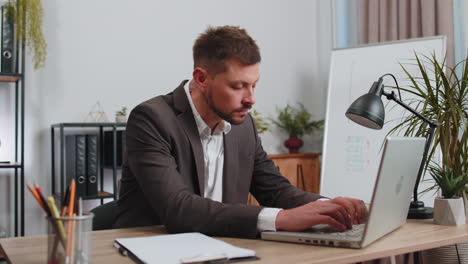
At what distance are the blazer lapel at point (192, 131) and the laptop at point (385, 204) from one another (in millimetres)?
419

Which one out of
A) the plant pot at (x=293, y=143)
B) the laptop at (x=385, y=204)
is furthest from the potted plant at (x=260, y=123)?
the laptop at (x=385, y=204)

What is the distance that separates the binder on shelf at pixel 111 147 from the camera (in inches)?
124

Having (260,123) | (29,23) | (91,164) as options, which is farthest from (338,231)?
(260,123)

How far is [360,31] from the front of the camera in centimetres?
386

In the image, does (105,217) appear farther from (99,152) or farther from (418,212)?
(99,152)

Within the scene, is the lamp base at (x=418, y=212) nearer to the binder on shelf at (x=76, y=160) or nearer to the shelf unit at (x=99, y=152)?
the shelf unit at (x=99, y=152)

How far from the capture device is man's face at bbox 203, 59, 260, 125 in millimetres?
1567

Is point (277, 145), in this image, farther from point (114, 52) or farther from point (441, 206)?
point (441, 206)

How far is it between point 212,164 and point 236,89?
1.04 feet

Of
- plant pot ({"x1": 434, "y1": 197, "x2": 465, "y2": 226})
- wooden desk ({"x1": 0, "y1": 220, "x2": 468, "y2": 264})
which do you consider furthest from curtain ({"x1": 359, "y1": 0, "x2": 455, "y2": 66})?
wooden desk ({"x1": 0, "y1": 220, "x2": 468, "y2": 264})

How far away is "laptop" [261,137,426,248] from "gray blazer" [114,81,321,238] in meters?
0.15

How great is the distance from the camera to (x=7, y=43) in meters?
2.91

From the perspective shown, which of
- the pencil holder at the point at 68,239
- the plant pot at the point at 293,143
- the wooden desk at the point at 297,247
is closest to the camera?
the pencil holder at the point at 68,239

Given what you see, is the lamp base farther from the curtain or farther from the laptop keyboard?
the curtain
